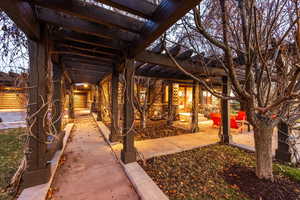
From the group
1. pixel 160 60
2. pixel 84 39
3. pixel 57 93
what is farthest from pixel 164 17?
pixel 57 93

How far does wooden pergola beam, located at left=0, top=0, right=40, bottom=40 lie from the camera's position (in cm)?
117

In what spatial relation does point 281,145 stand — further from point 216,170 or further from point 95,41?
point 95,41

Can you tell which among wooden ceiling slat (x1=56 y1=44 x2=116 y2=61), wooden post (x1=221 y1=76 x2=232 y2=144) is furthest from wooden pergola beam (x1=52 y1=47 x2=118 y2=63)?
wooden post (x1=221 y1=76 x2=232 y2=144)

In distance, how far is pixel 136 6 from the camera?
A: 1523 mm

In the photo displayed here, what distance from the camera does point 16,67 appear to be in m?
2.18

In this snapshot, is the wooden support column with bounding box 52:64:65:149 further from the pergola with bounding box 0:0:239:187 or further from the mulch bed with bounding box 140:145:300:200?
the mulch bed with bounding box 140:145:300:200

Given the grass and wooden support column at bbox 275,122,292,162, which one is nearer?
the grass

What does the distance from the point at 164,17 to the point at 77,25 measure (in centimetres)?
140

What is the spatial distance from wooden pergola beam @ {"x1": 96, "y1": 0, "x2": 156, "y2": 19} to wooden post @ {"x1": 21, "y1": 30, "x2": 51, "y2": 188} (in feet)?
4.70

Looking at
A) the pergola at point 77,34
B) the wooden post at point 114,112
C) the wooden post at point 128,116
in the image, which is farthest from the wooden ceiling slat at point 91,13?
the wooden post at point 114,112

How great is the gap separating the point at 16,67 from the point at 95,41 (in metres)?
1.41

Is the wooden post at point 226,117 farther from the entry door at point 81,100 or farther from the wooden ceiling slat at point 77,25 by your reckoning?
the entry door at point 81,100

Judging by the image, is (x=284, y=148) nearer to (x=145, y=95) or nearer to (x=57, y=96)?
(x=145, y=95)

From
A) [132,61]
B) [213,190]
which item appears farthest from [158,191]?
[132,61]
